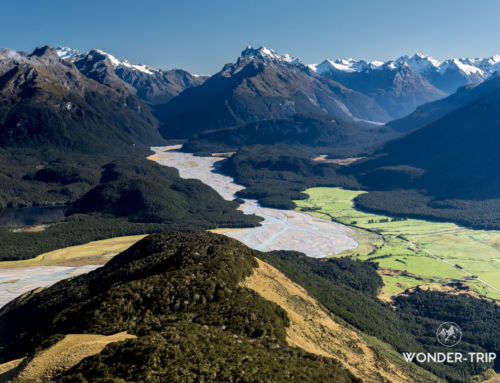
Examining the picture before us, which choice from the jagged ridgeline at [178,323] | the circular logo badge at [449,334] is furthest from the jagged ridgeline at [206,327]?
the circular logo badge at [449,334]

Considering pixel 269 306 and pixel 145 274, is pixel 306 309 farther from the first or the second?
pixel 145 274

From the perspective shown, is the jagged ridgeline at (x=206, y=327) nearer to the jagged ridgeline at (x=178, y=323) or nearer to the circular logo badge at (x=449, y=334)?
the jagged ridgeline at (x=178, y=323)

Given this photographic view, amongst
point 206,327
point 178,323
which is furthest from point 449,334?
point 178,323

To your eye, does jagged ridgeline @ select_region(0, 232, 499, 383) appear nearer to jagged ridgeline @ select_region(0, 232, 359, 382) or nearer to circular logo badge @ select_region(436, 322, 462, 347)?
jagged ridgeline @ select_region(0, 232, 359, 382)

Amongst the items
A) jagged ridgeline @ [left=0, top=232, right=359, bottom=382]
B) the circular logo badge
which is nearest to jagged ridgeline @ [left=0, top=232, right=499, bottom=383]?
jagged ridgeline @ [left=0, top=232, right=359, bottom=382]

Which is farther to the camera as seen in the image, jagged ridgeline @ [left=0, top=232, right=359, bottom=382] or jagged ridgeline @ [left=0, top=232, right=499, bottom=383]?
jagged ridgeline @ [left=0, top=232, right=499, bottom=383]
